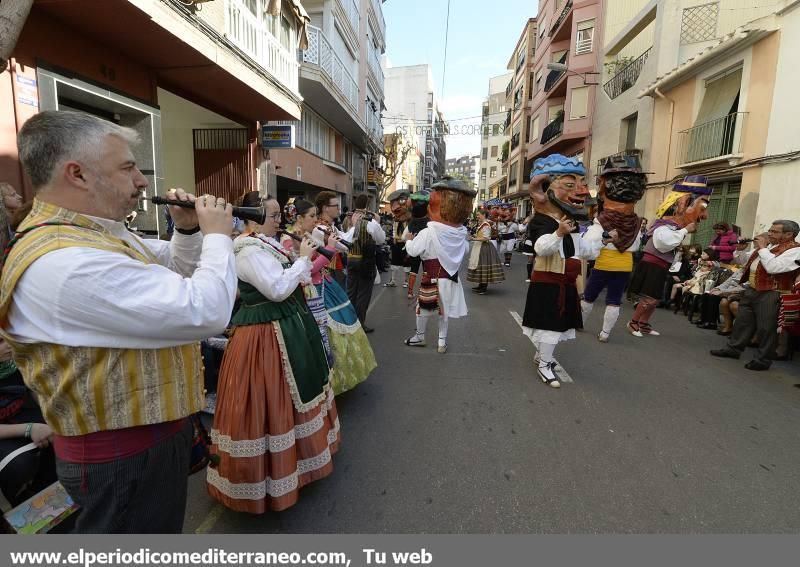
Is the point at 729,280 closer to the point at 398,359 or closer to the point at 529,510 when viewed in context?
the point at 398,359

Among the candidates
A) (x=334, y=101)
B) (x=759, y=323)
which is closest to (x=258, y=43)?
(x=334, y=101)

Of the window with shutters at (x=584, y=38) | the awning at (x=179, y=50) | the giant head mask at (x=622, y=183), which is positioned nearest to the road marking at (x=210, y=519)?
the awning at (x=179, y=50)

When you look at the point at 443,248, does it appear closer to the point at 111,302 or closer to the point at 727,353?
the point at 727,353

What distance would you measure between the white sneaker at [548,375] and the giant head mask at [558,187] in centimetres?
145

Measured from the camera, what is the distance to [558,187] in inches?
160

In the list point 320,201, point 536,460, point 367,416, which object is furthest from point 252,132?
point 536,460

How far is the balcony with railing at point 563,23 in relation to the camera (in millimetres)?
18138

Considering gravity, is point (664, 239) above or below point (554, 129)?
below

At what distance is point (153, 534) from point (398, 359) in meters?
3.47

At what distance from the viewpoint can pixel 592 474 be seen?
2.63 m

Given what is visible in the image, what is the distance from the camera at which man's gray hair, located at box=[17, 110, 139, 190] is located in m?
1.12

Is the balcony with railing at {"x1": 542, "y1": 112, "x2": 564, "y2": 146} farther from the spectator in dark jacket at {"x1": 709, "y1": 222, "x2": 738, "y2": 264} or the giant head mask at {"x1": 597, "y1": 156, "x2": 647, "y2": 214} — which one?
the giant head mask at {"x1": 597, "y1": 156, "x2": 647, "y2": 214}

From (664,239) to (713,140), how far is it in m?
6.03

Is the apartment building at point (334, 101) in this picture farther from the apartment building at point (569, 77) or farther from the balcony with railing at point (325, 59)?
the apartment building at point (569, 77)
